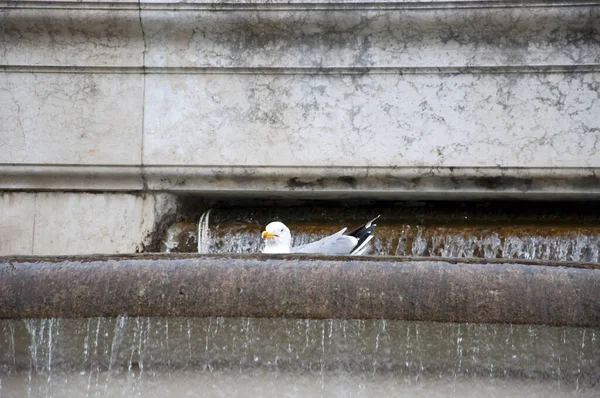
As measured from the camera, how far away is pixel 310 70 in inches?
163

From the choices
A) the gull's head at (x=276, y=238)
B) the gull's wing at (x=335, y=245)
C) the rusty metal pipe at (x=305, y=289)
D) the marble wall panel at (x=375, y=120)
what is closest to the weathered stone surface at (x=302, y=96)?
the marble wall panel at (x=375, y=120)

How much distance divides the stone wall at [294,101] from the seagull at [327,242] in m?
0.38

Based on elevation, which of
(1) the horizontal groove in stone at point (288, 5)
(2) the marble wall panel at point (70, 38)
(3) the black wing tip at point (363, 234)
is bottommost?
(3) the black wing tip at point (363, 234)

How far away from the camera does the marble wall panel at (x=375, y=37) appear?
158 inches

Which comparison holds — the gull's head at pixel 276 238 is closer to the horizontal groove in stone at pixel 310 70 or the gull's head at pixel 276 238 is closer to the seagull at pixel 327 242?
the seagull at pixel 327 242

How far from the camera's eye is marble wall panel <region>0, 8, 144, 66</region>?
13.7 feet

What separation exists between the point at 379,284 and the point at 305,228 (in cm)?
193

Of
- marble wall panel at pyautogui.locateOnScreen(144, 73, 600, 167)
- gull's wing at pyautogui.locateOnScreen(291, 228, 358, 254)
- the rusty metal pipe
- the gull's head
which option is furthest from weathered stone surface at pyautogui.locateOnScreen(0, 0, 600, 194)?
the rusty metal pipe

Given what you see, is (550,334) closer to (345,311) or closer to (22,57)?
(345,311)

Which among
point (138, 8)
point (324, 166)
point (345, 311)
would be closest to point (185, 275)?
point (345, 311)

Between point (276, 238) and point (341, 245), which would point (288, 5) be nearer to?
point (276, 238)

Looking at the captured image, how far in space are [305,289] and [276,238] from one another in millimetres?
1480

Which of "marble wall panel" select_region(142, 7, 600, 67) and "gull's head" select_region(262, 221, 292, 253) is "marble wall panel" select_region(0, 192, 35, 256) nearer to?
"marble wall panel" select_region(142, 7, 600, 67)

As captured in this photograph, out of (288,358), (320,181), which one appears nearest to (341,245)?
(320,181)
